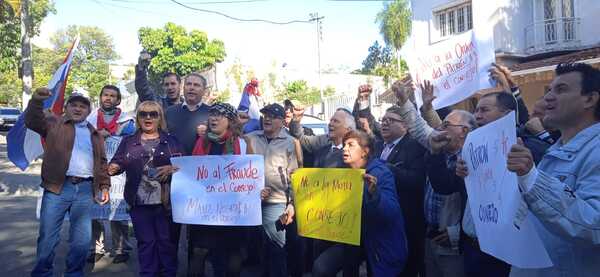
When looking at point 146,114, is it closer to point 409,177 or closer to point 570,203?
point 409,177

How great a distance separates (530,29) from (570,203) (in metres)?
19.3

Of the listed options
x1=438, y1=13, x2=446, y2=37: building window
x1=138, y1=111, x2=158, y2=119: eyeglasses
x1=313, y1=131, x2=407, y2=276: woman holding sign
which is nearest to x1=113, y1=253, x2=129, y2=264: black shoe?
x1=138, y1=111, x2=158, y2=119: eyeglasses

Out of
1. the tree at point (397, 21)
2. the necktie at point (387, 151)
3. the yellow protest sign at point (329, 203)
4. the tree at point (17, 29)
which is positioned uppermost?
the tree at point (397, 21)

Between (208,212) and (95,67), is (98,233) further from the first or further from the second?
(95,67)

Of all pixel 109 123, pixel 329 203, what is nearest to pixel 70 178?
pixel 109 123

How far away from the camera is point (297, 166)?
209 inches

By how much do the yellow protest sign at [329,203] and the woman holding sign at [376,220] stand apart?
0.33 feet

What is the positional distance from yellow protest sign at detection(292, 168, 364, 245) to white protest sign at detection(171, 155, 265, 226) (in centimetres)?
38

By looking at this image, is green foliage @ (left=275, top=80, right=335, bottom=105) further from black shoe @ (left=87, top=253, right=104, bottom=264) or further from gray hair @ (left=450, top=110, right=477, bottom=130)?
gray hair @ (left=450, top=110, right=477, bottom=130)

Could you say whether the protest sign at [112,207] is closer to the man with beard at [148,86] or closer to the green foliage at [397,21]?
the man with beard at [148,86]

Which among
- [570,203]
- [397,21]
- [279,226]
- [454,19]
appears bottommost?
[279,226]

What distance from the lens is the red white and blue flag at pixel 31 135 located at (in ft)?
17.1

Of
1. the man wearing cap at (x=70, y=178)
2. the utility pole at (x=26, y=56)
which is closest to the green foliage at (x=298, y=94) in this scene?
the utility pole at (x=26, y=56)

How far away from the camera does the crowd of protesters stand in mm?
3369
